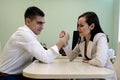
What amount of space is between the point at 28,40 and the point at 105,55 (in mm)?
647

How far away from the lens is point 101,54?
1.75 metres

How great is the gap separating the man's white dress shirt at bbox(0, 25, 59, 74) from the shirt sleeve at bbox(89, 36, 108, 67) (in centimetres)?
33

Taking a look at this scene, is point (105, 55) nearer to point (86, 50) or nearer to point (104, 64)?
point (104, 64)

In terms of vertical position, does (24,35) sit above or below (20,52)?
above

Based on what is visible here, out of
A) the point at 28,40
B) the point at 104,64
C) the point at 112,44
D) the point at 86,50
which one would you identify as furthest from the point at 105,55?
the point at 112,44

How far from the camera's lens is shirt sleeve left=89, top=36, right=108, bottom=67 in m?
1.71

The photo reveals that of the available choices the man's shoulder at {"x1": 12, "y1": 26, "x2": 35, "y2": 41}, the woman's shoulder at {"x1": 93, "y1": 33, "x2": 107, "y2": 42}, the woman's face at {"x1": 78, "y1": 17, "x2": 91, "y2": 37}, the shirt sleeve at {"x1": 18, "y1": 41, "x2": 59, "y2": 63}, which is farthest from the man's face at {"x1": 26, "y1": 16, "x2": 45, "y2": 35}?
the woman's shoulder at {"x1": 93, "y1": 33, "x2": 107, "y2": 42}

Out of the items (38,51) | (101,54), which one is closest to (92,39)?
(101,54)

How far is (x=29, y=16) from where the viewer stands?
204 centimetres

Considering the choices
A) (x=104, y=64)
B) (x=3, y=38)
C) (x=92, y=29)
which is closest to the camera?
(x=104, y=64)

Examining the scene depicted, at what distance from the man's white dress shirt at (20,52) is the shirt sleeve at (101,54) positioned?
0.33m

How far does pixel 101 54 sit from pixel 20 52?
0.70m

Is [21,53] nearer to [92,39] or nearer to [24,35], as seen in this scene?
[24,35]

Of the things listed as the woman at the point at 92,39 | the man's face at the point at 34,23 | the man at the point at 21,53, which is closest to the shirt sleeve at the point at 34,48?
the man at the point at 21,53
